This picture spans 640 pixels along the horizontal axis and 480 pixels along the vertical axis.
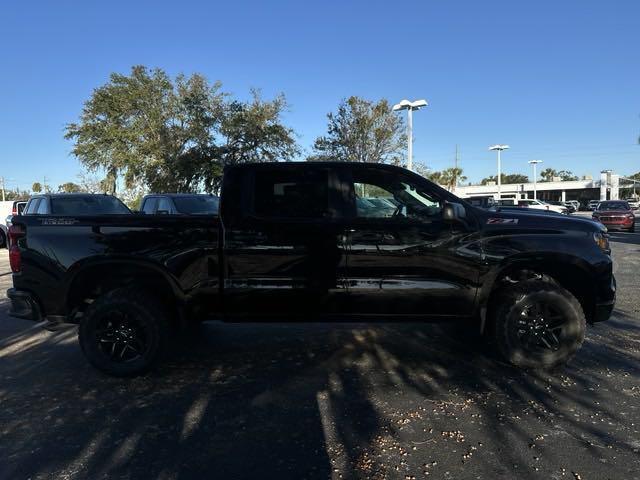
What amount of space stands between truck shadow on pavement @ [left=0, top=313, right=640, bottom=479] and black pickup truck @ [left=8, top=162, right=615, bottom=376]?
0.48 metres

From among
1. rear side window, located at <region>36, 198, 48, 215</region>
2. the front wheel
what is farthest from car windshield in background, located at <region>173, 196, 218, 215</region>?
the front wheel

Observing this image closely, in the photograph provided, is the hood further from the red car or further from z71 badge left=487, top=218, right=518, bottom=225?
the red car

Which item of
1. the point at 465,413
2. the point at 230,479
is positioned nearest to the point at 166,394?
the point at 230,479

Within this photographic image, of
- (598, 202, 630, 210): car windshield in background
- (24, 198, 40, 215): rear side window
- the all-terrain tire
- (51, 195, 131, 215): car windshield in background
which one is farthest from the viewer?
(598, 202, 630, 210): car windshield in background

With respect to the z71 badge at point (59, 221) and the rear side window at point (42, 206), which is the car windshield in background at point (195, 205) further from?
the z71 badge at point (59, 221)

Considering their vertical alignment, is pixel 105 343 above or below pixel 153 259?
below

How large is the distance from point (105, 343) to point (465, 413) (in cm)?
331

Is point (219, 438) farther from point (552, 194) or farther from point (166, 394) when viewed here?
point (552, 194)

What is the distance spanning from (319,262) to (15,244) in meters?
2.89

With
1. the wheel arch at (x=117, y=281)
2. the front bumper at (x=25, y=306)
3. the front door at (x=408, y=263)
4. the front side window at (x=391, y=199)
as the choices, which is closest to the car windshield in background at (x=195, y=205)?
the wheel arch at (x=117, y=281)

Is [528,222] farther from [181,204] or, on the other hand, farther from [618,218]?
[618,218]

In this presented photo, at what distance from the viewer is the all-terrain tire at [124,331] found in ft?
15.3

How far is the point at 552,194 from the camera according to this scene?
9450 centimetres

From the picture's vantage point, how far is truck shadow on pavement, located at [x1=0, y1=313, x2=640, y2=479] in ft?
10.5
